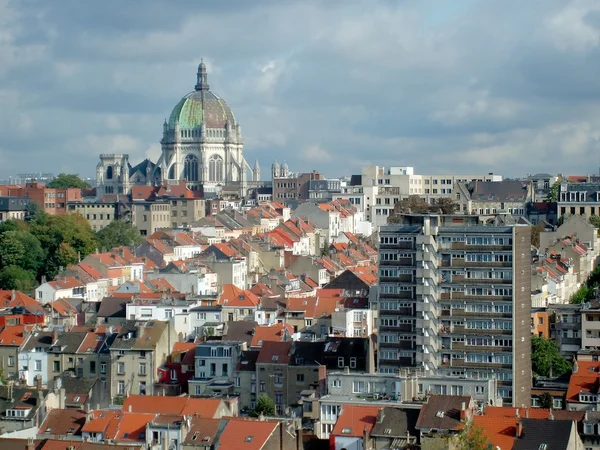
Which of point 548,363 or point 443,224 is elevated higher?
point 443,224

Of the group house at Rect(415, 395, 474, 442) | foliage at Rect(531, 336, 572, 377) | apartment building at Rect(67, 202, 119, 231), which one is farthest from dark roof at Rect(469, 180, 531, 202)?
house at Rect(415, 395, 474, 442)

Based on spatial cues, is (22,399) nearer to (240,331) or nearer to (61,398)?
(61,398)

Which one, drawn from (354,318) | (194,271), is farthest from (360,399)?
(194,271)

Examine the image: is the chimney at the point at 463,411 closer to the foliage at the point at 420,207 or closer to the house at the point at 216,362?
the house at the point at 216,362

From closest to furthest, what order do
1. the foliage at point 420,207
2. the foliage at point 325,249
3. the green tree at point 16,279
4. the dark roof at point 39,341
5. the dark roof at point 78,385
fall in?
the dark roof at point 78,385, the dark roof at point 39,341, the green tree at point 16,279, the foliage at point 420,207, the foliage at point 325,249

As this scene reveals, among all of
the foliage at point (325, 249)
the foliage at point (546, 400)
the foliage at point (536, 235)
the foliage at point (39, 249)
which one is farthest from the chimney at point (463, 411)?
the foliage at point (325, 249)

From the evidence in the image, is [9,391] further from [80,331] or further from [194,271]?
[194,271]
